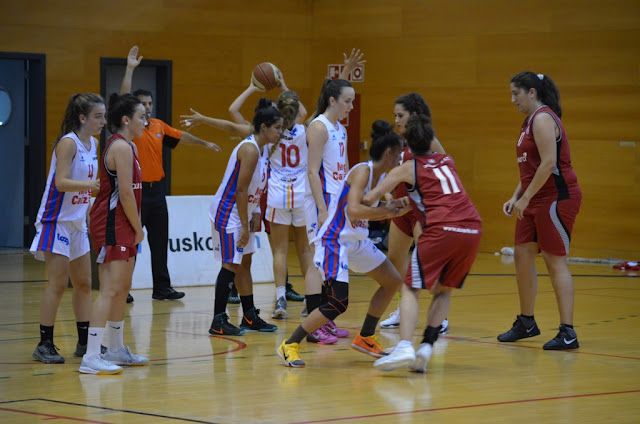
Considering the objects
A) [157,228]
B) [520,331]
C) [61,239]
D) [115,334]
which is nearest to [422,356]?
[520,331]

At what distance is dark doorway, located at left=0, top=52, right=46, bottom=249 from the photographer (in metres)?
13.7

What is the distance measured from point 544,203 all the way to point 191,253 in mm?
4636

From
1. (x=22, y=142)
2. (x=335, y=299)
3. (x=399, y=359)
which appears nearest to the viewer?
(x=399, y=359)

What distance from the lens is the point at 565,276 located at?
6.91 metres

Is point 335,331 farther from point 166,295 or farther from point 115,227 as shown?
point 166,295

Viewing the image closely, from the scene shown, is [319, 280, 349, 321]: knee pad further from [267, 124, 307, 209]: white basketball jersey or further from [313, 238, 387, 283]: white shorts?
[267, 124, 307, 209]: white basketball jersey

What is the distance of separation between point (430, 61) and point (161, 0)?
13.4 ft

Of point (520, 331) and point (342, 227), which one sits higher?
point (342, 227)

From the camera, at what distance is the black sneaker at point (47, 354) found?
6.12m

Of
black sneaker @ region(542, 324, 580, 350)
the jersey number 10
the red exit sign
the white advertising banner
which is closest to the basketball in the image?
the jersey number 10

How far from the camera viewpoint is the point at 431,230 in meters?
5.80

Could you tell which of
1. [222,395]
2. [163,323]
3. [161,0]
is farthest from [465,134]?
[222,395]

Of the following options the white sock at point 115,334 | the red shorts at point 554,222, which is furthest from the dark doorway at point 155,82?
the white sock at point 115,334

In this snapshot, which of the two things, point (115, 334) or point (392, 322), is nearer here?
point (115, 334)
